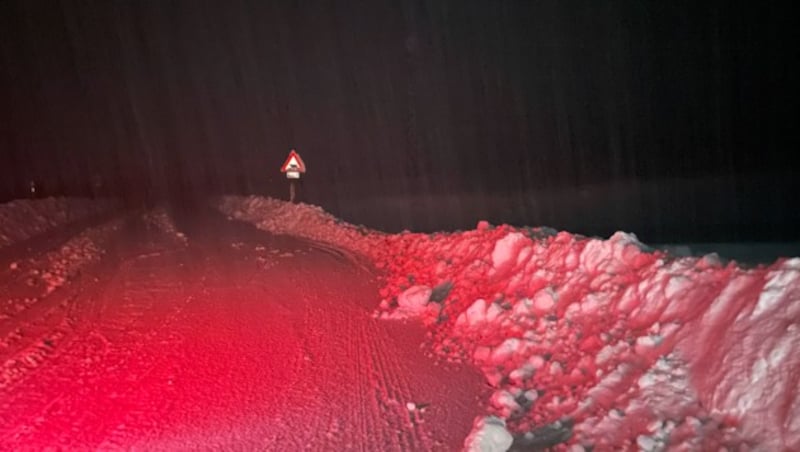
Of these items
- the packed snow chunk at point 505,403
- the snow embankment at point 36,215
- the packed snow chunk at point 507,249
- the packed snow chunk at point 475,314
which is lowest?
the packed snow chunk at point 505,403

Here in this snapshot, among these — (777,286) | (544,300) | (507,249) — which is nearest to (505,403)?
(544,300)

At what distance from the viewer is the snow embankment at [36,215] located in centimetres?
1850

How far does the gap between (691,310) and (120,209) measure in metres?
30.0

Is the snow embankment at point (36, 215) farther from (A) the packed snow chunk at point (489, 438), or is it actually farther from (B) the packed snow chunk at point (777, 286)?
(B) the packed snow chunk at point (777, 286)

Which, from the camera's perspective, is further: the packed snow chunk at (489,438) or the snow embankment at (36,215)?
the snow embankment at (36,215)

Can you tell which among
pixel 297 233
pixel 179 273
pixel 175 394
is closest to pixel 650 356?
pixel 175 394

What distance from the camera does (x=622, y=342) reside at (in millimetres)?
5543

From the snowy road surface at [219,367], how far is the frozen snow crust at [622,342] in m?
0.57

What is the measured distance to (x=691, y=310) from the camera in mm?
5301

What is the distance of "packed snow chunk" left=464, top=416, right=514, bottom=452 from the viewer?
173 inches

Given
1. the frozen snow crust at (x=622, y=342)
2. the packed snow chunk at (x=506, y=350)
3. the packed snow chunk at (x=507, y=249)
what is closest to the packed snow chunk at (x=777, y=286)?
the frozen snow crust at (x=622, y=342)

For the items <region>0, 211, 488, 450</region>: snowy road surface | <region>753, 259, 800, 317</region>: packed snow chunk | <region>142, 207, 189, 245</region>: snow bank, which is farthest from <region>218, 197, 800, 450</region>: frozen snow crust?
<region>142, 207, 189, 245</region>: snow bank

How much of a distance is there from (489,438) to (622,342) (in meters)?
1.95

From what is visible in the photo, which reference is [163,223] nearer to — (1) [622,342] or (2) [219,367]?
(2) [219,367]
